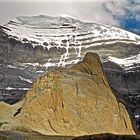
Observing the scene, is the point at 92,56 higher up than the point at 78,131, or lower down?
higher up

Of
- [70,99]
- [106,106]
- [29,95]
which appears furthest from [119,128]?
[29,95]

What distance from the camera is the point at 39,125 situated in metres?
85.6

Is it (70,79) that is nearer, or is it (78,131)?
(78,131)

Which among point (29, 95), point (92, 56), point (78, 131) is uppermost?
point (92, 56)

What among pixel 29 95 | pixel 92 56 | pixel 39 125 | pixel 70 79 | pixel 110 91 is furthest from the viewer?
pixel 92 56

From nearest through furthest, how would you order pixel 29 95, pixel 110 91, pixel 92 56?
pixel 29 95
pixel 110 91
pixel 92 56

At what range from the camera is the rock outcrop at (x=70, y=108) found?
86625mm

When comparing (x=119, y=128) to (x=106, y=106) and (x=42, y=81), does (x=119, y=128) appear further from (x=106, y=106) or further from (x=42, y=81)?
(x=42, y=81)

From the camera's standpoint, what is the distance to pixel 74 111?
92500mm

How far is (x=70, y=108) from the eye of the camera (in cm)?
9269

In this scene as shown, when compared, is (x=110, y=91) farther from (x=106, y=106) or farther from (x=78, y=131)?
(x=78, y=131)

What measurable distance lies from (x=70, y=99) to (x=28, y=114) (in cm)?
1061

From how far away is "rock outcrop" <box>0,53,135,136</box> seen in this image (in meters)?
86.6

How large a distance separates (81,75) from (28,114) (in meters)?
19.9
